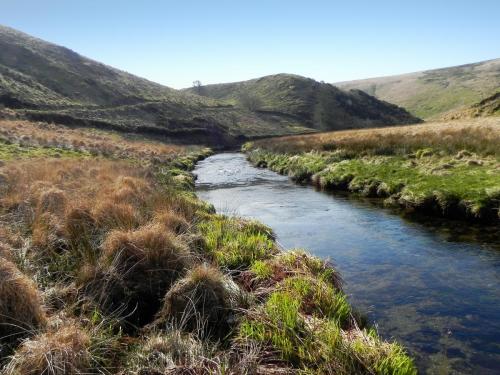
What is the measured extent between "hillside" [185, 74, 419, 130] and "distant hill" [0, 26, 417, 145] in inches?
14.0

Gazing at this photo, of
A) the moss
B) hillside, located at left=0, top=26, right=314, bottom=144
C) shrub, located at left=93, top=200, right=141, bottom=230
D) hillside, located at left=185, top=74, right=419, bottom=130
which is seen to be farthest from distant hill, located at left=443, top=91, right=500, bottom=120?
hillside, located at left=185, top=74, right=419, bottom=130

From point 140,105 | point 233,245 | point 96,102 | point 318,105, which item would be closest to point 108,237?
point 233,245

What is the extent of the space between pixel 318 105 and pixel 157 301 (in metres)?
153

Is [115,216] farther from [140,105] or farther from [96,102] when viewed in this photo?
[96,102]

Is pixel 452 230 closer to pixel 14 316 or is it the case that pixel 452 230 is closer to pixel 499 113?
pixel 14 316

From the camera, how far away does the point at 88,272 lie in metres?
7.98

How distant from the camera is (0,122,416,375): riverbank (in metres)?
5.90

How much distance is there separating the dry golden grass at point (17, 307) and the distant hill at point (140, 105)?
6387 centimetres

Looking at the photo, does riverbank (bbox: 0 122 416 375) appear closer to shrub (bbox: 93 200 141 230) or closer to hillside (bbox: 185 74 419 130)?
shrub (bbox: 93 200 141 230)

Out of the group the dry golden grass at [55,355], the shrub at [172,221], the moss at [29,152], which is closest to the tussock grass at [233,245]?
the shrub at [172,221]

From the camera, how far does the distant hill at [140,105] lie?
7869 cm

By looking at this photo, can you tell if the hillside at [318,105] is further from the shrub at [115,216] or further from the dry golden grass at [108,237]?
the shrub at [115,216]

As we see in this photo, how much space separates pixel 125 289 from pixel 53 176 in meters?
10.2

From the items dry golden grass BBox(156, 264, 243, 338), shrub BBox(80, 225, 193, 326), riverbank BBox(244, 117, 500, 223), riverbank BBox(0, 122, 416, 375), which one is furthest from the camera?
riverbank BBox(244, 117, 500, 223)
